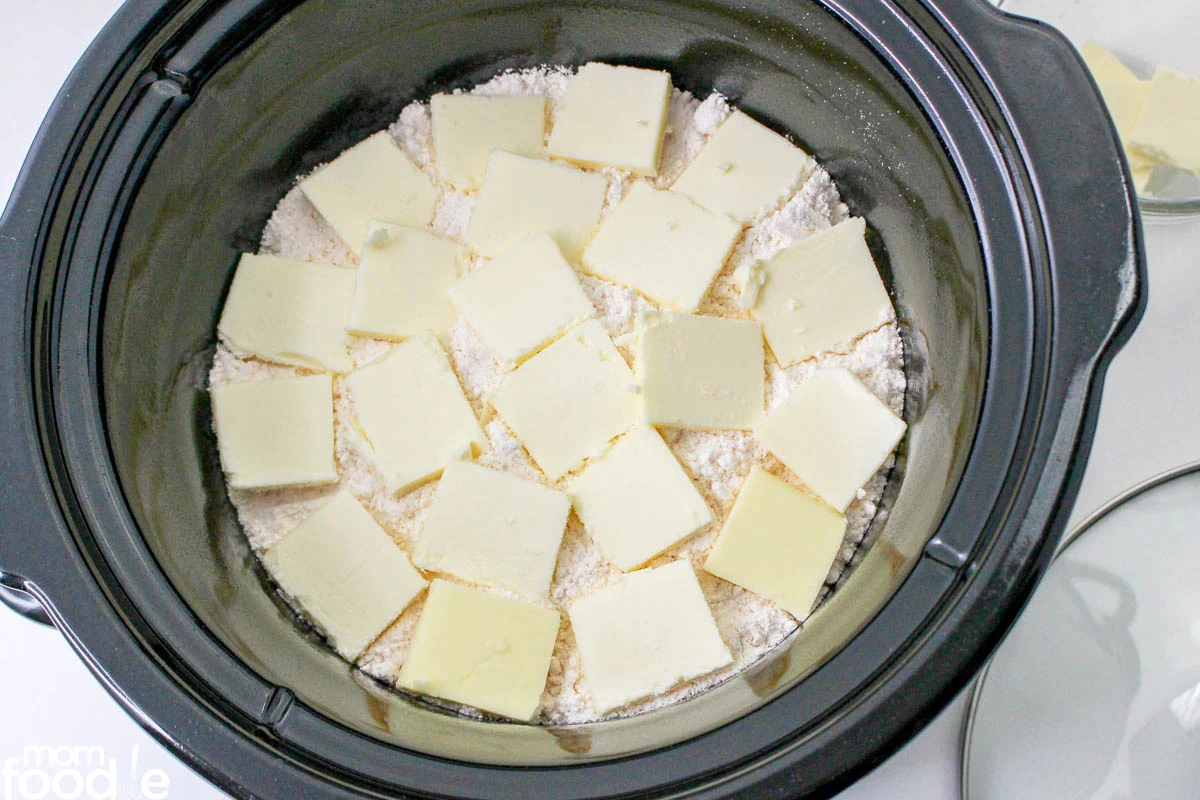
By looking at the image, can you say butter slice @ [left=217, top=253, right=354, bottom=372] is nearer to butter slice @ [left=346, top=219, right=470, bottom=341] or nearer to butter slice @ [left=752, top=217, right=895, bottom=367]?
butter slice @ [left=346, top=219, right=470, bottom=341]

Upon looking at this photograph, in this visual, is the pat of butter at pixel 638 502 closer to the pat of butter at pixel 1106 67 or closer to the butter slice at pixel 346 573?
the butter slice at pixel 346 573

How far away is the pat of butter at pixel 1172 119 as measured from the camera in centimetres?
110

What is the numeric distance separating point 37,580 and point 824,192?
2.85ft

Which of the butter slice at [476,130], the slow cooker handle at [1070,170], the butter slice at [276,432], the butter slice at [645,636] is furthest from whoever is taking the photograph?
the butter slice at [476,130]

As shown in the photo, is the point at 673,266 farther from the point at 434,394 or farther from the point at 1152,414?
the point at 1152,414

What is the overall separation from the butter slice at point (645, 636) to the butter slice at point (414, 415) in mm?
218

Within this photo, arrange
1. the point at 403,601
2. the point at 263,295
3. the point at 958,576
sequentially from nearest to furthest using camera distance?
the point at 958,576 → the point at 403,601 → the point at 263,295

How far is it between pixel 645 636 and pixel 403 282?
0.47 metres

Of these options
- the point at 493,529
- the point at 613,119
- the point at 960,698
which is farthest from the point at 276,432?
the point at 960,698

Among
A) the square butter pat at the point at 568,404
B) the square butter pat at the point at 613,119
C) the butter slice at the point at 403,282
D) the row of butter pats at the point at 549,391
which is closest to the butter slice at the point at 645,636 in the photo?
the row of butter pats at the point at 549,391

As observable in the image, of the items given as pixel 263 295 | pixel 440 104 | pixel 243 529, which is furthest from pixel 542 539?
pixel 440 104

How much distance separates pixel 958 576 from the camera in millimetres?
703

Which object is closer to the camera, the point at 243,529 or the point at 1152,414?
the point at 243,529

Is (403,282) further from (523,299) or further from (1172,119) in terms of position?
(1172,119)
